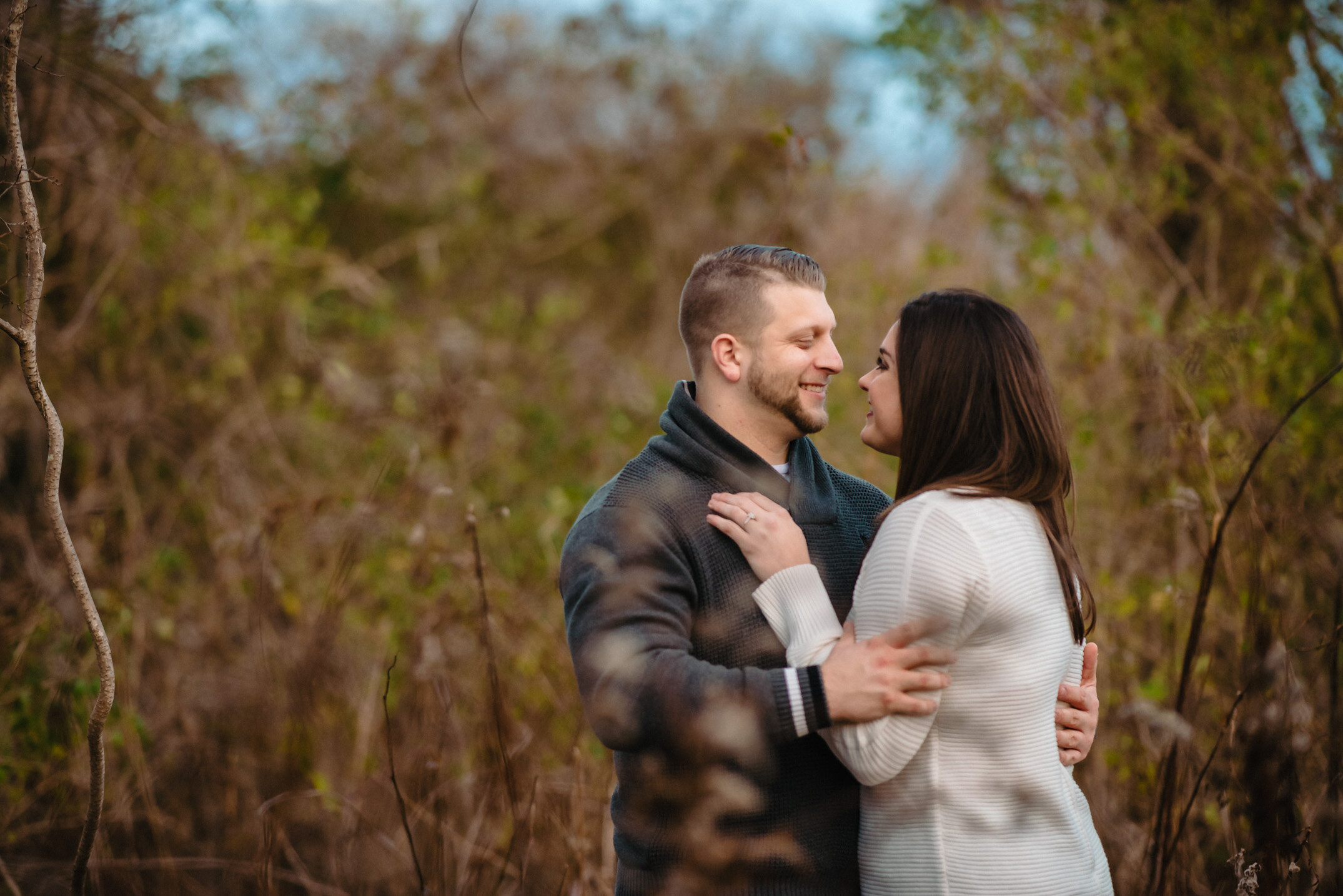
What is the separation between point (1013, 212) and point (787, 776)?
14.3ft

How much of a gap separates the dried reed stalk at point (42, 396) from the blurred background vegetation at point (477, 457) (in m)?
0.46

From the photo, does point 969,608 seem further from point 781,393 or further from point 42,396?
point 42,396

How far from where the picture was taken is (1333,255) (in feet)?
12.7

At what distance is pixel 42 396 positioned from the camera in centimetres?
182

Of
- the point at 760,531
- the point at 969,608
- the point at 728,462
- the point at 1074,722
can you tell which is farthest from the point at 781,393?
the point at 1074,722

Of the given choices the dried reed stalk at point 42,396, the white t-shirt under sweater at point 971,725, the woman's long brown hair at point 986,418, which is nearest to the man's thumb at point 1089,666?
the woman's long brown hair at point 986,418

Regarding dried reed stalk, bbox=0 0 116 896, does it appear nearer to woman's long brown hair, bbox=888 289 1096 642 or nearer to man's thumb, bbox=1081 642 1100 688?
woman's long brown hair, bbox=888 289 1096 642

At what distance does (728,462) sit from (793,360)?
0.93 ft

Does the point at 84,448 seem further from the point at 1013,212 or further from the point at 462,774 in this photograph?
the point at 1013,212

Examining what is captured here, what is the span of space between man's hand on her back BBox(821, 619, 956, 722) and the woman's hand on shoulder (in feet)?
0.91

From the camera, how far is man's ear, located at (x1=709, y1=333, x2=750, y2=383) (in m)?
2.19

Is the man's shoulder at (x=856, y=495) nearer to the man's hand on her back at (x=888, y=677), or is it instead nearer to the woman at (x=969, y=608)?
the woman at (x=969, y=608)

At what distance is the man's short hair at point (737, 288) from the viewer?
86.7 inches

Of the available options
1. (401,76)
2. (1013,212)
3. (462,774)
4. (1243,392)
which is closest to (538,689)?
(462,774)
